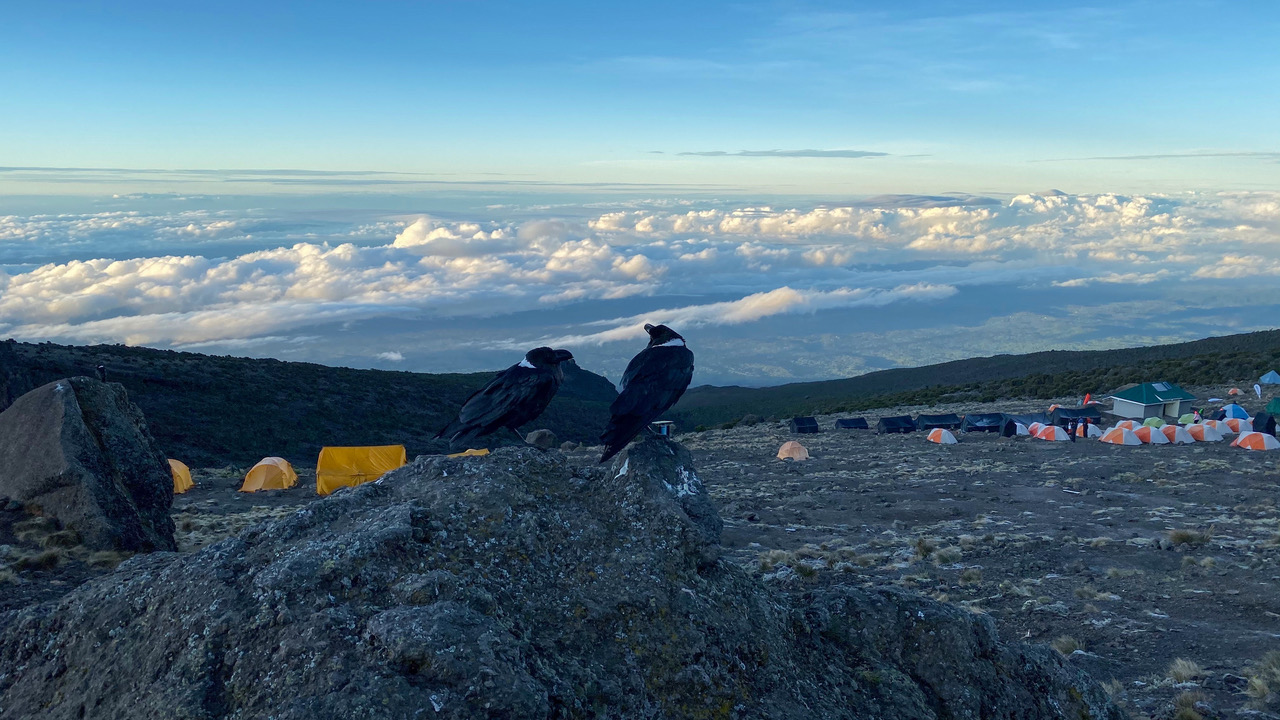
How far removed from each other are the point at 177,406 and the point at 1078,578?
44.4m

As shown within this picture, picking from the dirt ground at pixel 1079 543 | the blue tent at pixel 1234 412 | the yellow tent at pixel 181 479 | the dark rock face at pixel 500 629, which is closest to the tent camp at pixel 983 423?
the dirt ground at pixel 1079 543

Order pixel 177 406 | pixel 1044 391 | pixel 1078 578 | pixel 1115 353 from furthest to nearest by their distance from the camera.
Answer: pixel 1115 353
pixel 1044 391
pixel 177 406
pixel 1078 578

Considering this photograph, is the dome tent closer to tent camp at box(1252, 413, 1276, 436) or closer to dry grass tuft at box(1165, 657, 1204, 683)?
tent camp at box(1252, 413, 1276, 436)

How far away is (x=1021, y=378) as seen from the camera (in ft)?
200

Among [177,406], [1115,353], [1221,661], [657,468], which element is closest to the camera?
[657,468]

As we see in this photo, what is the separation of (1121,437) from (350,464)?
1147 inches

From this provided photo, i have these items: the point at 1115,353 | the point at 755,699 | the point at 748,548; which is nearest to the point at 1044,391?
the point at 1115,353

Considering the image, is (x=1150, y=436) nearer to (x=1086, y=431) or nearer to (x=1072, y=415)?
(x=1086, y=431)

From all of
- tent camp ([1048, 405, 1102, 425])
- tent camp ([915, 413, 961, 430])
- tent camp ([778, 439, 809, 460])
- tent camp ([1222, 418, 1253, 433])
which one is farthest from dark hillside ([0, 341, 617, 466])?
tent camp ([1222, 418, 1253, 433])

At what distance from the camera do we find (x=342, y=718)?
3.51 metres

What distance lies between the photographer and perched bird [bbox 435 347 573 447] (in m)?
7.71

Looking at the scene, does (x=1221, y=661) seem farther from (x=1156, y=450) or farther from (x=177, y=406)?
(x=177, y=406)

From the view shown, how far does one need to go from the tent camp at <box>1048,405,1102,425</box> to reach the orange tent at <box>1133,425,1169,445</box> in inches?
180

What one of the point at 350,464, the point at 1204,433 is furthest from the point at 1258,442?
the point at 350,464
